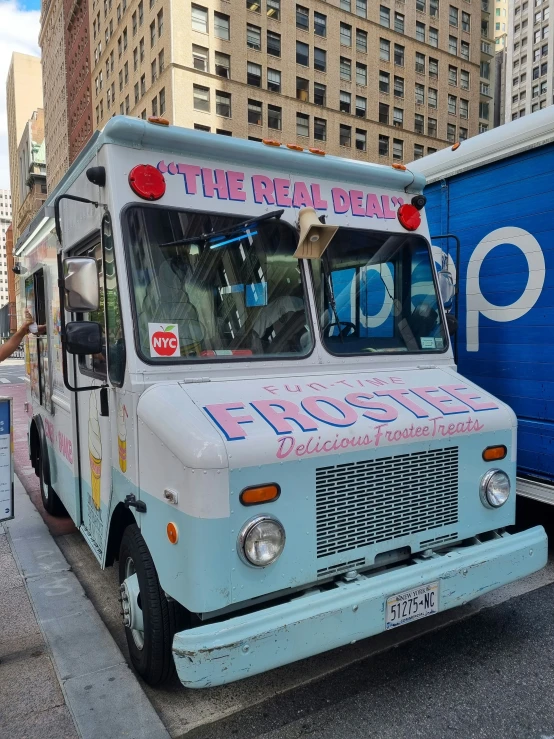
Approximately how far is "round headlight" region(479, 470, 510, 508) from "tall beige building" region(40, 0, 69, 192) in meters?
69.3

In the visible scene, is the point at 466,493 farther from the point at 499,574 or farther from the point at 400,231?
the point at 400,231

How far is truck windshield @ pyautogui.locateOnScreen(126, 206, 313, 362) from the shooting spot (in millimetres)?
3006

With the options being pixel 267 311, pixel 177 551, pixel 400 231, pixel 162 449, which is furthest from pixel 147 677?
pixel 400 231

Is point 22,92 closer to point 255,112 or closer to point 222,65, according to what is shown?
point 222,65

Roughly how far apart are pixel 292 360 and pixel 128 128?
1.50 m

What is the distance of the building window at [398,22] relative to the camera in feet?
158

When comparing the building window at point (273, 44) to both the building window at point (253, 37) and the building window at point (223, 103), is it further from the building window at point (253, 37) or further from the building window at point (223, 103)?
the building window at point (223, 103)

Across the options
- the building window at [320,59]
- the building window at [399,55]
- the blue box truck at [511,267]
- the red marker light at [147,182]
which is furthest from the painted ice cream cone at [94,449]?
the building window at [399,55]

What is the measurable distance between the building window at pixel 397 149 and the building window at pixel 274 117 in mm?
11265

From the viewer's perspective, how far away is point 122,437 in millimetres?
3191

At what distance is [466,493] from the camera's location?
318 centimetres

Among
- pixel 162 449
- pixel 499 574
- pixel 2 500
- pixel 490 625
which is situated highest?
pixel 162 449

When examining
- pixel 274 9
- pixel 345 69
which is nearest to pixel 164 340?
pixel 274 9

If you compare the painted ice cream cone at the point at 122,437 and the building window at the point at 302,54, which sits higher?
the building window at the point at 302,54
